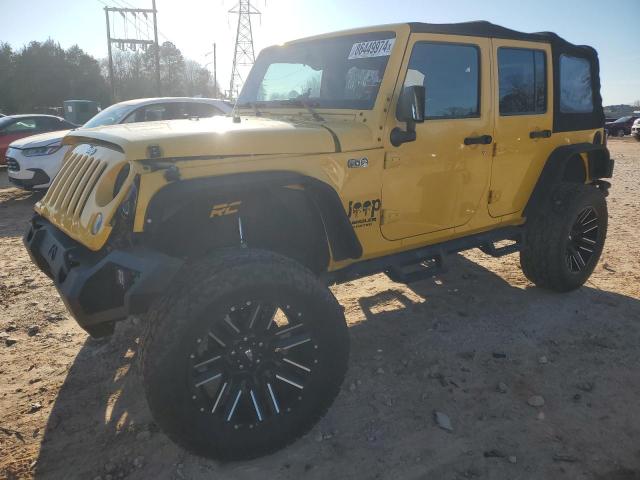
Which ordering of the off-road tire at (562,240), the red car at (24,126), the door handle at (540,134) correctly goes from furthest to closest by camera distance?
the red car at (24,126)
the off-road tire at (562,240)
the door handle at (540,134)

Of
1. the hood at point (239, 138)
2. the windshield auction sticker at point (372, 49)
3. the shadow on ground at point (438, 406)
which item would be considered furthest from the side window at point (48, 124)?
the windshield auction sticker at point (372, 49)

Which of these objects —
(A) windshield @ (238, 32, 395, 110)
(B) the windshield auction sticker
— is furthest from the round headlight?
(B) the windshield auction sticker

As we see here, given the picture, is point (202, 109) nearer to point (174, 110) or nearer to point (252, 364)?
point (174, 110)

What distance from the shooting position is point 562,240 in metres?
4.05

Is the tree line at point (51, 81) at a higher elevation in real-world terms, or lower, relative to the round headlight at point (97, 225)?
higher

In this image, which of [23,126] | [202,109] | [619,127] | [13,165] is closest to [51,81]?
[23,126]

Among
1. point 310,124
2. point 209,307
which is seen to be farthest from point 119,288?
point 310,124

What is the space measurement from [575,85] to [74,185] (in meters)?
4.10

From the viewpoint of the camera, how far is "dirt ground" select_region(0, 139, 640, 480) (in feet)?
7.73

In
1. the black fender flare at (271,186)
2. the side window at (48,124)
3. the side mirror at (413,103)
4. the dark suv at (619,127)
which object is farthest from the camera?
the dark suv at (619,127)

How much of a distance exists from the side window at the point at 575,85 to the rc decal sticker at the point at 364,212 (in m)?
2.19

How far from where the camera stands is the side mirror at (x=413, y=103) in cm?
268

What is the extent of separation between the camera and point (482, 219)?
365 cm

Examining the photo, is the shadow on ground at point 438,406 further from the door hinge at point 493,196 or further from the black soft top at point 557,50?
the black soft top at point 557,50
